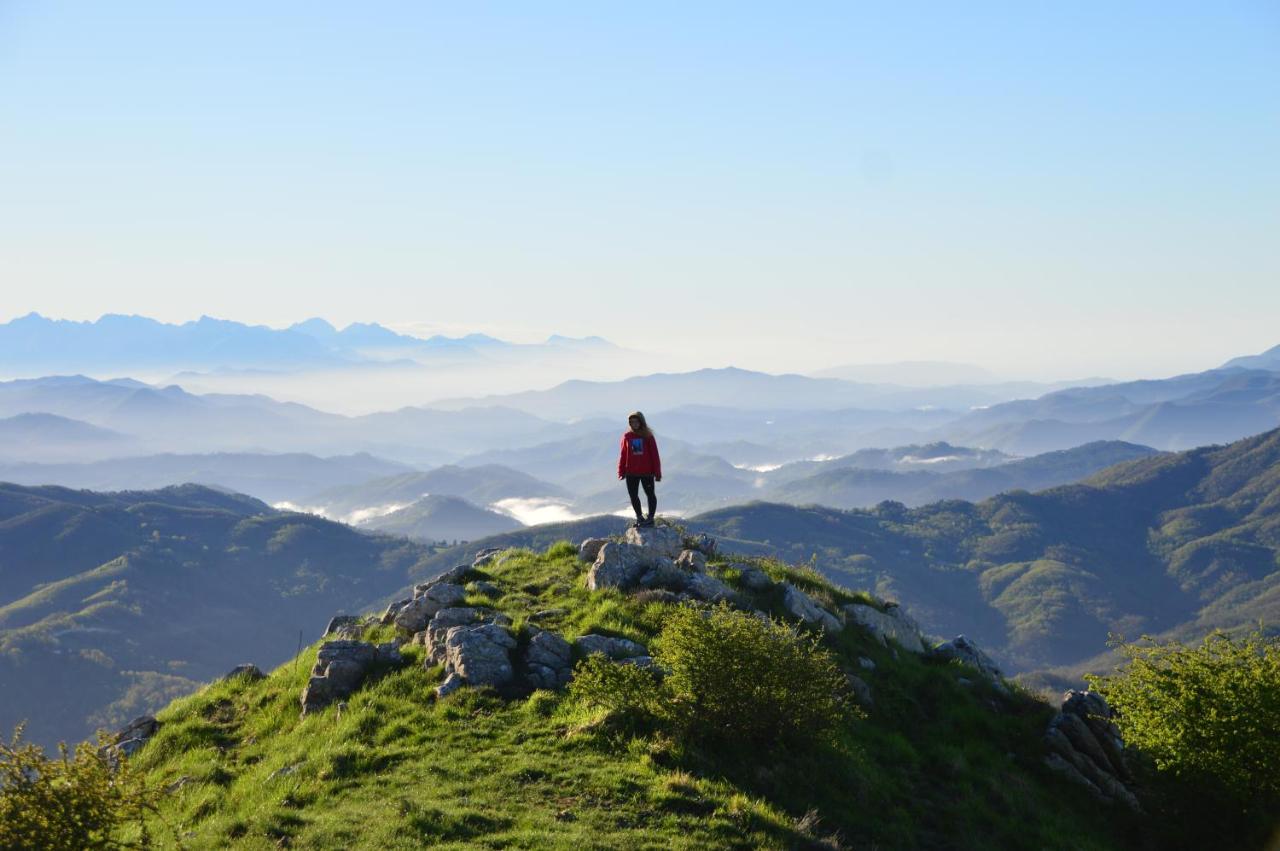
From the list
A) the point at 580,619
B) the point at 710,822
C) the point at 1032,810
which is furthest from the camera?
the point at 580,619

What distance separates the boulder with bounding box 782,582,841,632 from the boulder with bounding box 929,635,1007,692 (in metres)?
3.89

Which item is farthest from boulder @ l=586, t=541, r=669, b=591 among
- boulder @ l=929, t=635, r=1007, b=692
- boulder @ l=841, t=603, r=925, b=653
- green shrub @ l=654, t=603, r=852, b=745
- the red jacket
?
boulder @ l=929, t=635, r=1007, b=692

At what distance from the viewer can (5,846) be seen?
909 cm

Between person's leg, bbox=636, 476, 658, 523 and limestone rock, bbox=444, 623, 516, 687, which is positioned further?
person's leg, bbox=636, 476, 658, 523

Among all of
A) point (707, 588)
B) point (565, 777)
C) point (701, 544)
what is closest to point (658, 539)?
point (701, 544)

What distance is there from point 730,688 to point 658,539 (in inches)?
400

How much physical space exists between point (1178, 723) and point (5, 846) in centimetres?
1977

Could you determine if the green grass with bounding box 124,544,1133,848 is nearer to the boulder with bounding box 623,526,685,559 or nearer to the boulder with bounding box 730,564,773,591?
the boulder with bounding box 730,564,773,591

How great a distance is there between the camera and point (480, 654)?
59.1ft

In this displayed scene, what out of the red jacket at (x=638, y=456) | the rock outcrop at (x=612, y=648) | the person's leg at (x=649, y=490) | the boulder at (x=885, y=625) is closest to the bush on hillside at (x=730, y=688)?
the rock outcrop at (x=612, y=648)

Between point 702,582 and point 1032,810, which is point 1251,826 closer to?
point 1032,810

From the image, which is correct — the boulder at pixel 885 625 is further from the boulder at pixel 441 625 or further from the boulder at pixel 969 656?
the boulder at pixel 441 625

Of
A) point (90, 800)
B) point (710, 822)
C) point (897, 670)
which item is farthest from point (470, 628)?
point (897, 670)

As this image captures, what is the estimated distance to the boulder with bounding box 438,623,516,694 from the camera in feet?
57.8
